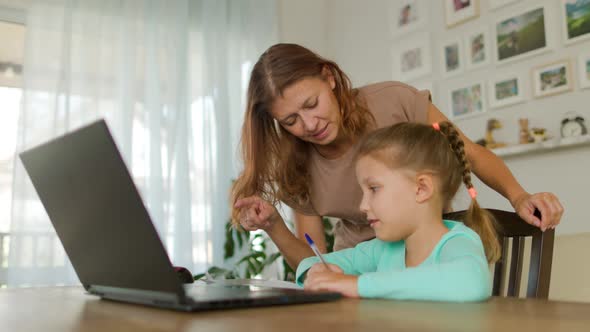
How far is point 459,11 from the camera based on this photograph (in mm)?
3154

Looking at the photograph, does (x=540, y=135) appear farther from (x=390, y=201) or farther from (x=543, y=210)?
(x=390, y=201)

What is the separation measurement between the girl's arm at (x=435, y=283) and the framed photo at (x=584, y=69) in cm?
199

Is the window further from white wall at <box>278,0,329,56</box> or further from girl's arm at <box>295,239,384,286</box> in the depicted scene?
girl's arm at <box>295,239,384,286</box>

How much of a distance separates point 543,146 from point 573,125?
0.16 metres

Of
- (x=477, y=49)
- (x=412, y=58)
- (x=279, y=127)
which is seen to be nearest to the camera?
(x=279, y=127)

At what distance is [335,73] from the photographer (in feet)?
5.05

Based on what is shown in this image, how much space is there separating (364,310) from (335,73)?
3.19 ft

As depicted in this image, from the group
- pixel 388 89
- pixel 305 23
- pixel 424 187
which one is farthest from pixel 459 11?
pixel 424 187

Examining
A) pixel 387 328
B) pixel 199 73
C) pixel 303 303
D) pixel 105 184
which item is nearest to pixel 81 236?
pixel 105 184

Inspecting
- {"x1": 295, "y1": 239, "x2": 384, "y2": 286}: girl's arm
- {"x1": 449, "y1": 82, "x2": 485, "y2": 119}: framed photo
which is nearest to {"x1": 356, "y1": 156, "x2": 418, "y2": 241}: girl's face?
{"x1": 295, "y1": 239, "x2": 384, "y2": 286}: girl's arm

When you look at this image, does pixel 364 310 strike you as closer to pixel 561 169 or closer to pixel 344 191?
pixel 344 191

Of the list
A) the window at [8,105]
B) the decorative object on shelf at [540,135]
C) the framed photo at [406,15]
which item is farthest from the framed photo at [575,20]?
the window at [8,105]

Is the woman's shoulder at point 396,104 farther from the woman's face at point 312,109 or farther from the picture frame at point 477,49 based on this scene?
the picture frame at point 477,49

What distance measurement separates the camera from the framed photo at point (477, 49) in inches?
118
